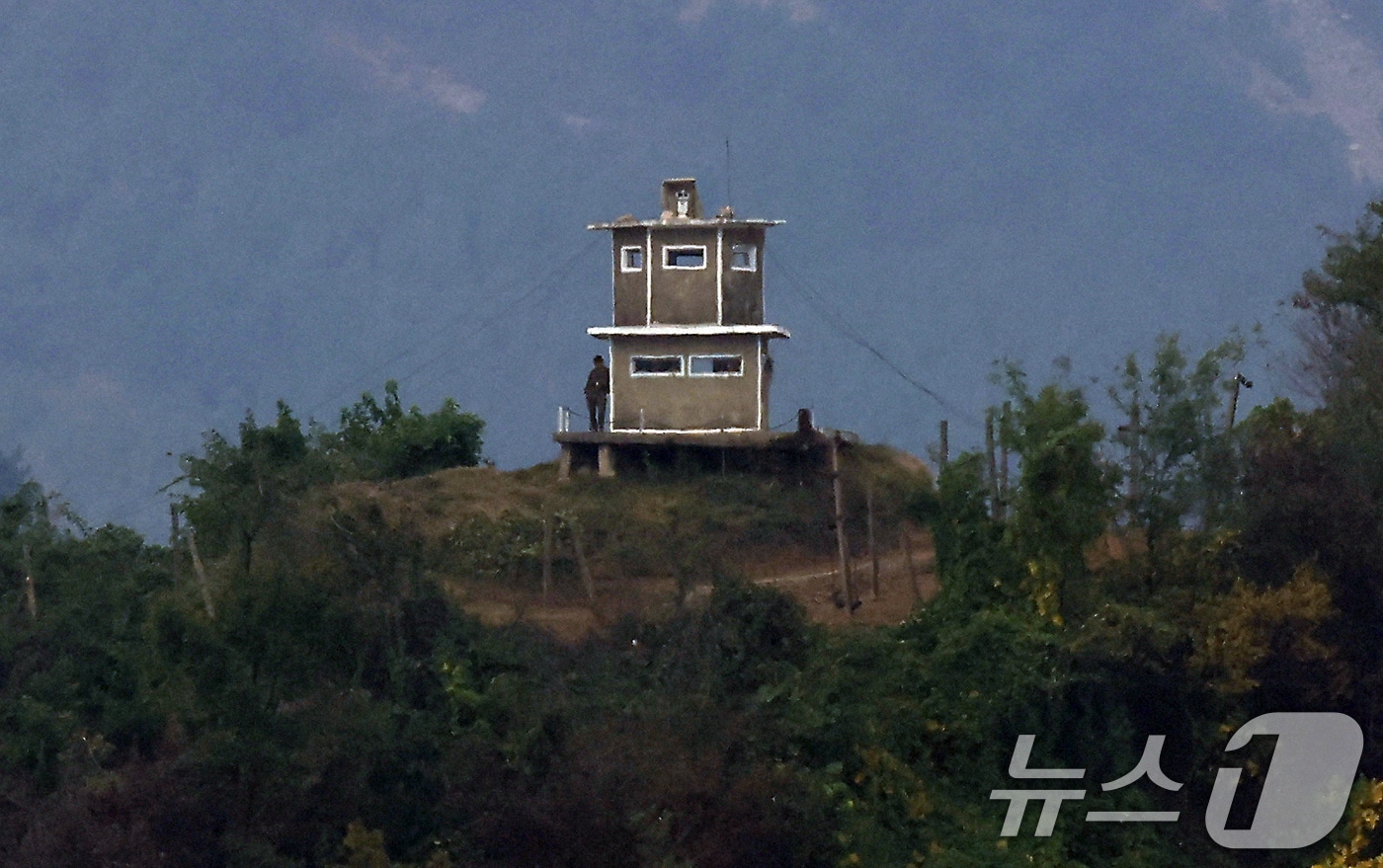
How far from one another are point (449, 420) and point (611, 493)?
5518 mm

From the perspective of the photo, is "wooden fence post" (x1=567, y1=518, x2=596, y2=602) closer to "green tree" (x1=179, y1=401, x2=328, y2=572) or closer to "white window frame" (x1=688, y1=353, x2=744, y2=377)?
"green tree" (x1=179, y1=401, x2=328, y2=572)

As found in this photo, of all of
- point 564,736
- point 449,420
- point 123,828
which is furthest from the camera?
point 449,420

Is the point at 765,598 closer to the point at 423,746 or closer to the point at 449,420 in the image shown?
the point at 423,746

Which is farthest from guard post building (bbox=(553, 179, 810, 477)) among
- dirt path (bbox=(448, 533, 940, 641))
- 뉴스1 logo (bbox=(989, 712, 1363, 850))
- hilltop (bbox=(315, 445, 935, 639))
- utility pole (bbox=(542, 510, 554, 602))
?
뉴스1 logo (bbox=(989, 712, 1363, 850))

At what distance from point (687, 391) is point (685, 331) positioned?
0.98 m

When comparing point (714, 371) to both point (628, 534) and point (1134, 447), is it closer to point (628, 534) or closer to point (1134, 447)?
point (628, 534)

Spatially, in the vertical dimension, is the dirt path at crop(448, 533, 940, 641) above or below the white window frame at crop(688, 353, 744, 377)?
below

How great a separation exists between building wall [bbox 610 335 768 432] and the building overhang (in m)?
0.13

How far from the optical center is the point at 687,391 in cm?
3553

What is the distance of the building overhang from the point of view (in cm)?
3528

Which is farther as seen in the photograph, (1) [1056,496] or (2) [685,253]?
(2) [685,253]

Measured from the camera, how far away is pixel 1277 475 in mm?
25844

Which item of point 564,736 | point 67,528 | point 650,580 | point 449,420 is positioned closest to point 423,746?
point 564,736

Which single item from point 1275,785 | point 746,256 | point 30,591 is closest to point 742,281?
point 746,256
